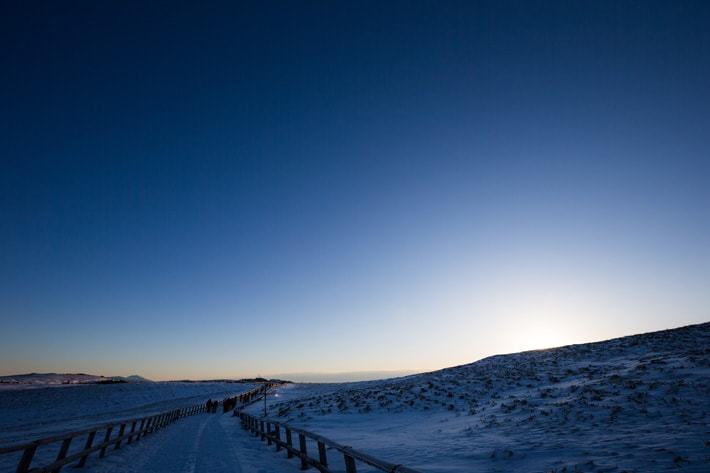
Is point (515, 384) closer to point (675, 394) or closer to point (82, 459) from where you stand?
point (675, 394)

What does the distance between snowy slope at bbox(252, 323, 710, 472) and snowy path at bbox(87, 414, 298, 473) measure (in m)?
3.64

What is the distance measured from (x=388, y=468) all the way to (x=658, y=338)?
38822mm

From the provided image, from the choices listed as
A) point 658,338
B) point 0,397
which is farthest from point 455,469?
point 0,397

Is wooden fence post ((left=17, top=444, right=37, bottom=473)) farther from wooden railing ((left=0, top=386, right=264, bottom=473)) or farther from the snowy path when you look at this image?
the snowy path

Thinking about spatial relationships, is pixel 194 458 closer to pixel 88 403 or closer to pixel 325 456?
pixel 325 456

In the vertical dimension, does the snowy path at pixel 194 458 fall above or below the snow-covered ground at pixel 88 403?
above

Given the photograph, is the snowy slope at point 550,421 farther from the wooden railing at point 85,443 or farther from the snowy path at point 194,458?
the wooden railing at point 85,443

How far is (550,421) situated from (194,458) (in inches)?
529

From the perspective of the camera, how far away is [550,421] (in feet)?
45.6

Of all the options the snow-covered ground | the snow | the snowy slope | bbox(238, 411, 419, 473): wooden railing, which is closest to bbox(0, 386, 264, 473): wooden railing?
the snow

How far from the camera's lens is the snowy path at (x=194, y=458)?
1143cm

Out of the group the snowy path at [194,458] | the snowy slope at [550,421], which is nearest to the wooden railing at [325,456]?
the snowy path at [194,458]

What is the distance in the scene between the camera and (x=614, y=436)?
10.9 m

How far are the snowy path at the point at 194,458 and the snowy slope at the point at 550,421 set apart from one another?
3.64 m
